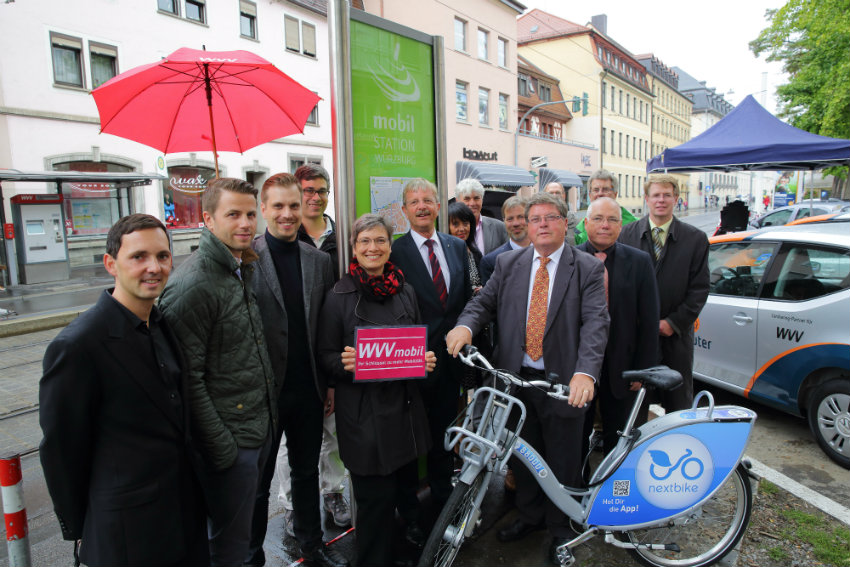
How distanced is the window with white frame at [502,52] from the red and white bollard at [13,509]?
3077 cm

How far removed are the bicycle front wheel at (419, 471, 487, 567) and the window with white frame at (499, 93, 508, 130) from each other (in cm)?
2928

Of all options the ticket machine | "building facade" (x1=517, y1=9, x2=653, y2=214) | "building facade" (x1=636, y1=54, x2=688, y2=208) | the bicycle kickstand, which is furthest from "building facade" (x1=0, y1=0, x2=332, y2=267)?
"building facade" (x1=636, y1=54, x2=688, y2=208)


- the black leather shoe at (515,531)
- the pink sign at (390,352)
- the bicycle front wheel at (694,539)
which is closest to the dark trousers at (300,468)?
the pink sign at (390,352)

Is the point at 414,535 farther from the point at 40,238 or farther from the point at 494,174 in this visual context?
the point at 494,174

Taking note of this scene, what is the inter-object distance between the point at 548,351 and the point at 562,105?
40.5m

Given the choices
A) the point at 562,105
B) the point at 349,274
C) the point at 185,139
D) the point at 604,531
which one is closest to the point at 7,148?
the point at 185,139

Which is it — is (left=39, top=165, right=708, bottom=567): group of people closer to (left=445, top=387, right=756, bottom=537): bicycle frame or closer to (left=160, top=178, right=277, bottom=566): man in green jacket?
(left=160, top=178, right=277, bottom=566): man in green jacket

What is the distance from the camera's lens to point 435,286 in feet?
10.4

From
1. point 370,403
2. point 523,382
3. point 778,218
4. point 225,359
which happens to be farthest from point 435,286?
point 778,218

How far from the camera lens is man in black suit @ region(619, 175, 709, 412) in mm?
3762

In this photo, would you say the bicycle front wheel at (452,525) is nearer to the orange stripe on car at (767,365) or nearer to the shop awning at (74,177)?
the orange stripe on car at (767,365)

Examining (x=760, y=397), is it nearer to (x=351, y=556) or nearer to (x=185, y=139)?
(x=351, y=556)

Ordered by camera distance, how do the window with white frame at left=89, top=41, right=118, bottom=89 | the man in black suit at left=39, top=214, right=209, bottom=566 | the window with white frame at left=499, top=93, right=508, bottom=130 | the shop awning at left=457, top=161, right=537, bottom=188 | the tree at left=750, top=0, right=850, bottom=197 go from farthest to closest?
the window with white frame at left=499, top=93, right=508, bottom=130 → the shop awning at left=457, top=161, right=537, bottom=188 → the tree at left=750, top=0, right=850, bottom=197 → the window with white frame at left=89, top=41, right=118, bottom=89 → the man in black suit at left=39, top=214, right=209, bottom=566

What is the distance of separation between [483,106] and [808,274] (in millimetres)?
25917
